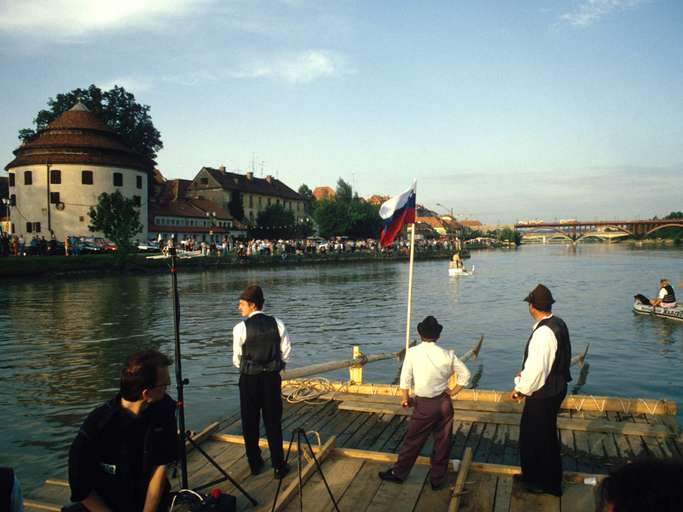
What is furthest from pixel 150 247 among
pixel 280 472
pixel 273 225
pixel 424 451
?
pixel 280 472

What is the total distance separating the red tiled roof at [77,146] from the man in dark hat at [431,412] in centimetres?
6433

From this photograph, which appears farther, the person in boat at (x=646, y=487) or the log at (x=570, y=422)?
the log at (x=570, y=422)

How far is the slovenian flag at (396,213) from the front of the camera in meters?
10.3

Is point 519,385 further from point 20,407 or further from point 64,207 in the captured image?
point 64,207

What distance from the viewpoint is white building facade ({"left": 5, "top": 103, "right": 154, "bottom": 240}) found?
60.9 meters

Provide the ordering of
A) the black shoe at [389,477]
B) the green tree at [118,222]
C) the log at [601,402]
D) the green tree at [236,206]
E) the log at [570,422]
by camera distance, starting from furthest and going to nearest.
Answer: the green tree at [236,206]
the green tree at [118,222]
the log at [601,402]
the log at [570,422]
the black shoe at [389,477]

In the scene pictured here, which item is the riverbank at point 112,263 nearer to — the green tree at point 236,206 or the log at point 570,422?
the green tree at point 236,206

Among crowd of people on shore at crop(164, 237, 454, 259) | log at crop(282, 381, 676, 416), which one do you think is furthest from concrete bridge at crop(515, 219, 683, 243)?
log at crop(282, 381, 676, 416)

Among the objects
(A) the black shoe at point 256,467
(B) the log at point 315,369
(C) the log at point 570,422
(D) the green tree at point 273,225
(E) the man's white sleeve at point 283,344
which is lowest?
(C) the log at point 570,422

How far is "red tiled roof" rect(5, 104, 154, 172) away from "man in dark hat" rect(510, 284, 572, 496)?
214 ft

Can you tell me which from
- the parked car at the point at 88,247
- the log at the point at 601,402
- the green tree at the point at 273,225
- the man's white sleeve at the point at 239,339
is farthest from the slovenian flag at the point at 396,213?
the green tree at the point at 273,225

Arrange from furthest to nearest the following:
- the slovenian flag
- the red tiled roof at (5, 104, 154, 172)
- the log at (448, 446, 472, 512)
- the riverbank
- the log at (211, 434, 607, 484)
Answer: the red tiled roof at (5, 104, 154, 172) → the riverbank → the slovenian flag → the log at (211, 434, 607, 484) → the log at (448, 446, 472, 512)

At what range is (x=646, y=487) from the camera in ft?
6.04

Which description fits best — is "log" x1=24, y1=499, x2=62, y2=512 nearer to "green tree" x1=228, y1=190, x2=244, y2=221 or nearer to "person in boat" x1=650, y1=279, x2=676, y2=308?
"person in boat" x1=650, y1=279, x2=676, y2=308
